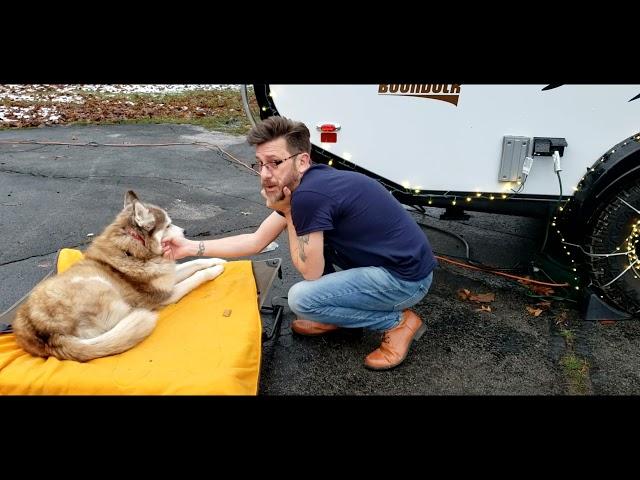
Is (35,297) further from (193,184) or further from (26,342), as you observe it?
(193,184)

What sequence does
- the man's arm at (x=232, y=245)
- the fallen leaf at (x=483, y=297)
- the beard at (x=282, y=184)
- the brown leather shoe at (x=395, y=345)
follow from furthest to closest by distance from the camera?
the fallen leaf at (x=483, y=297) → the man's arm at (x=232, y=245) → the brown leather shoe at (x=395, y=345) → the beard at (x=282, y=184)

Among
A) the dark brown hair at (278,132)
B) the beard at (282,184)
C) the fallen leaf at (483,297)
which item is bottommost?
the fallen leaf at (483,297)

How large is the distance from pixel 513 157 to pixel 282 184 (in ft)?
6.72

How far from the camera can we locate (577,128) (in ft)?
11.6

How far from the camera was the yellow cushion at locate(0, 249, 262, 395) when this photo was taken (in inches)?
93.3

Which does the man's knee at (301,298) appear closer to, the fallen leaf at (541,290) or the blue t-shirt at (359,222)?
the blue t-shirt at (359,222)

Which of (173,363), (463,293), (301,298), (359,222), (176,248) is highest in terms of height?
(359,222)

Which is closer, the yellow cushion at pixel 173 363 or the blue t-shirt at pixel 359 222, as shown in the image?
the yellow cushion at pixel 173 363

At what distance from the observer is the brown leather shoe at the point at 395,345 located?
3.08 m

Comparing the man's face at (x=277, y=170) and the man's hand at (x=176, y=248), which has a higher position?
the man's face at (x=277, y=170)

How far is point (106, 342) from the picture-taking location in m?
2.62

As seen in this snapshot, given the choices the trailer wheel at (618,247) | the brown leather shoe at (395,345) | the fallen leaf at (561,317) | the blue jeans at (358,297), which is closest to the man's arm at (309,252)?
the blue jeans at (358,297)

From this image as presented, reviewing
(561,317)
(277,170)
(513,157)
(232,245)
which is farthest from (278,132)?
(561,317)

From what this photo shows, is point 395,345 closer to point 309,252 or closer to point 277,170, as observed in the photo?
point 309,252
